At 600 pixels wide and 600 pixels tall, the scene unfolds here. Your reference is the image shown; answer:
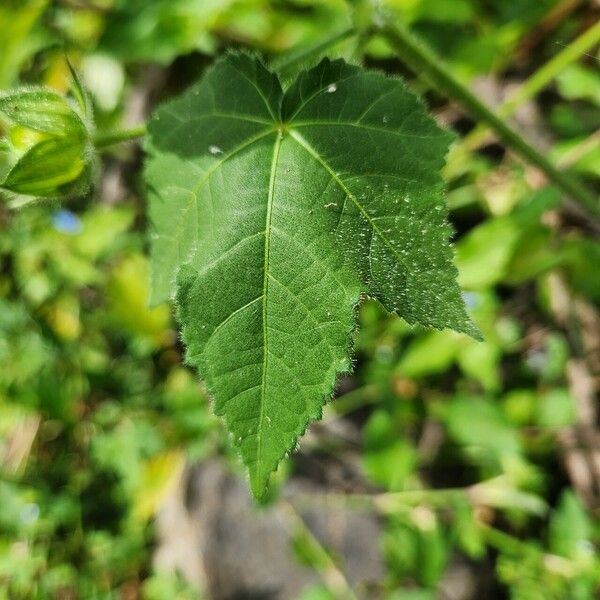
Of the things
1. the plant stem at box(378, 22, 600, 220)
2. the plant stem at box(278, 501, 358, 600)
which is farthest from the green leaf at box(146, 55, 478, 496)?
the plant stem at box(278, 501, 358, 600)

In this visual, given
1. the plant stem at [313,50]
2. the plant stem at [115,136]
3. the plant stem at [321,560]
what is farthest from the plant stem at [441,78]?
the plant stem at [321,560]

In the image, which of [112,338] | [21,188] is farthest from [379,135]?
[112,338]

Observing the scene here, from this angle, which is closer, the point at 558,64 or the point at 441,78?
the point at 441,78

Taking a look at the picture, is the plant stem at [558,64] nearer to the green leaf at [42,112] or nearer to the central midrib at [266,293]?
the central midrib at [266,293]

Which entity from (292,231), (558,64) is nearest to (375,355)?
(558,64)

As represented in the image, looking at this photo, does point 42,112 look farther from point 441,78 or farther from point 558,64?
point 558,64

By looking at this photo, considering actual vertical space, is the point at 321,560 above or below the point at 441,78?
below

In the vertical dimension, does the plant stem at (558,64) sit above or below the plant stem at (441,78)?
above
